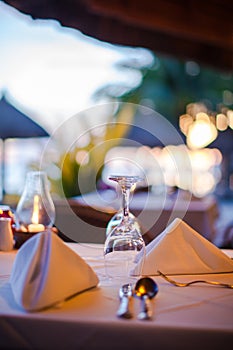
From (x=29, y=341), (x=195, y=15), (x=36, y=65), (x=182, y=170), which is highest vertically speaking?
(x=36, y=65)

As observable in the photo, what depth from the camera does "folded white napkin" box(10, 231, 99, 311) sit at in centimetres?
103

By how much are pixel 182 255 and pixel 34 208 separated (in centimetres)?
53

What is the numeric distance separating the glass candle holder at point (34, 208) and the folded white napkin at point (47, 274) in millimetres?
558

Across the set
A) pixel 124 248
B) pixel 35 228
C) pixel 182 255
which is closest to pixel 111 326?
pixel 124 248

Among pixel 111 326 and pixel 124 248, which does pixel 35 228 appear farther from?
pixel 111 326

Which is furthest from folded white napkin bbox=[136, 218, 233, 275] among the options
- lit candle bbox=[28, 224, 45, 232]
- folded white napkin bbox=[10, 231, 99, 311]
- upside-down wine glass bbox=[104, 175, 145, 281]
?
lit candle bbox=[28, 224, 45, 232]

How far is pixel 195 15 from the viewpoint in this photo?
4.21 metres

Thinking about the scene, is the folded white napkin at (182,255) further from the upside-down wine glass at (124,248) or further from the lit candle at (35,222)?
the lit candle at (35,222)

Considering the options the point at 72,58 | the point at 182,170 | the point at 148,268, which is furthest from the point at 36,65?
the point at 148,268

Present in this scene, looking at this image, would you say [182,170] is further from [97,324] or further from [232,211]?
[97,324]

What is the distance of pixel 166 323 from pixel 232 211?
32.7 feet

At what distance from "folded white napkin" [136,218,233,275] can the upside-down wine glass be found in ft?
0.17

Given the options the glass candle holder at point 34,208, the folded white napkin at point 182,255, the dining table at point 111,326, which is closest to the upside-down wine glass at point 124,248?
the folded white napkin at point 182,255

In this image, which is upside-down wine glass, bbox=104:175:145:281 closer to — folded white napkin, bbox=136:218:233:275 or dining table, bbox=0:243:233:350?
folded white napkin, bbox=136:218:233:275
